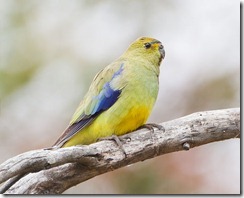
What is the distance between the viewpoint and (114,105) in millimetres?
2760

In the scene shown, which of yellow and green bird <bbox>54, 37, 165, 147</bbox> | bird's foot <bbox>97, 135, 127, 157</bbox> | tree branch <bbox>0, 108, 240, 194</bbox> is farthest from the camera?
yellow and green bird <bbox>54, 37, 165, 147</bbox>

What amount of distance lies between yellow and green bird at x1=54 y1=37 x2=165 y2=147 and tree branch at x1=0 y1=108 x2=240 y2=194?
0.07 meters

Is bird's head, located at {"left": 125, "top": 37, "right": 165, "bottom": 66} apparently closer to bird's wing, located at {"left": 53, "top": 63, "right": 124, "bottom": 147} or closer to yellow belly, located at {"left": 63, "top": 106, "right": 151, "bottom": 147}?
bird's wing, located at {"left": 53, "top": 63, "right": 124, "bottom": 147}

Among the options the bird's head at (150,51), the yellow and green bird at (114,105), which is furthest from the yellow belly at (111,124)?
the bird's head at (150,51)

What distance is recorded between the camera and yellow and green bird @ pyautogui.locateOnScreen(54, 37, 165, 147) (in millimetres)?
2740

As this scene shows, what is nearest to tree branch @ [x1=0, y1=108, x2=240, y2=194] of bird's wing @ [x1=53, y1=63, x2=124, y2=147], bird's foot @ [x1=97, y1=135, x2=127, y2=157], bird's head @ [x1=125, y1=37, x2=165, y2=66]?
bird's foot @ [x1=97, y1=135, x2=127, y2=157]

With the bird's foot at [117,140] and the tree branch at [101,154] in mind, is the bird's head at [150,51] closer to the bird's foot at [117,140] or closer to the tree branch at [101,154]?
the tree branch at [101,154]

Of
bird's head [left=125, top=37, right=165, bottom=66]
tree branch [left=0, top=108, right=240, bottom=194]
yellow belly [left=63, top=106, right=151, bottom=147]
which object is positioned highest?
bird's head [left=125, top=37, right=165, bottom=66]

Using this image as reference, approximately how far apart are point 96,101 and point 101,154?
31 centimetres

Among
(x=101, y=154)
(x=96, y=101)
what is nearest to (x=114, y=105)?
(x=96, y=101)

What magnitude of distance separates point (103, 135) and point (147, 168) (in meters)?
0.86

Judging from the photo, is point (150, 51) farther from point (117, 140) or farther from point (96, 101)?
point (117, 140)

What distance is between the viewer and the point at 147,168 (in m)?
3.54

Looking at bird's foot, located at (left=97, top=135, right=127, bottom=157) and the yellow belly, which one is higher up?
the yellow belly
